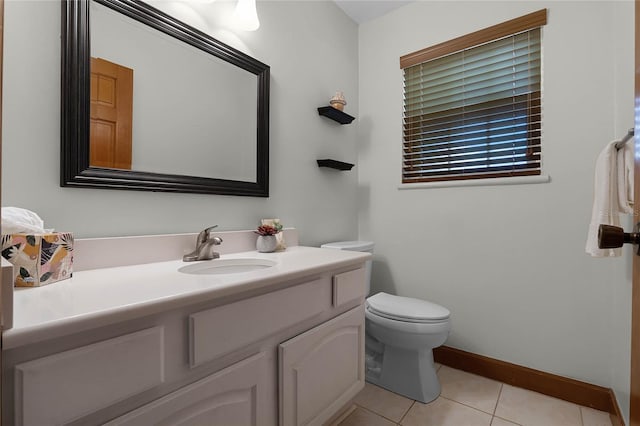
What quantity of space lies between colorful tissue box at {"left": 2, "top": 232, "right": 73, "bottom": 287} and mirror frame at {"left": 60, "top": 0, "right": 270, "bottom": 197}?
0.28 meters

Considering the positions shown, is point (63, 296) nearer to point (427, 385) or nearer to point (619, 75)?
point (427, 385)

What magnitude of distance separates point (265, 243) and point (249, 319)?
620mm

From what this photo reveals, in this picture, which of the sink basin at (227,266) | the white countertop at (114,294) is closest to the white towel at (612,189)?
the white countertop at (114,294)

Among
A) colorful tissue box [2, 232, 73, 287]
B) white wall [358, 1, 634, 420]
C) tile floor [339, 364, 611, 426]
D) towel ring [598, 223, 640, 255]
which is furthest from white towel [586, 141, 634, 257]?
colorful tissue box [2, 232, 73, 287]

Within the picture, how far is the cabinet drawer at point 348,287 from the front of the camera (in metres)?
1.23

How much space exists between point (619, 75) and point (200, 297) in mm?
2059

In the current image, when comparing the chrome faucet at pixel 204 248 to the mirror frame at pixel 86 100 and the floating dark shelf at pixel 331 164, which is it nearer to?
the mirror frame at pixel 86 100

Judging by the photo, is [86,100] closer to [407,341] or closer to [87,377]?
[87,377]

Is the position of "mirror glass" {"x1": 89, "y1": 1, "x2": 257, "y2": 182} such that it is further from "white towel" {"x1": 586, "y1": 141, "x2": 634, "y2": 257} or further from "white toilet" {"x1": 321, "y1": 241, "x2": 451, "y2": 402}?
"white towel" {"x1": 586, "y1": 141, "x2": 634, "y2": 257}

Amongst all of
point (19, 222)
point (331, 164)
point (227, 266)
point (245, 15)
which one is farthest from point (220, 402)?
point (245, 15)

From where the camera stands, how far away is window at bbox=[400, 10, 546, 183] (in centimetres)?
178

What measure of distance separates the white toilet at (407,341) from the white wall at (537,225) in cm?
41

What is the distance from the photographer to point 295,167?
1854 millimetres

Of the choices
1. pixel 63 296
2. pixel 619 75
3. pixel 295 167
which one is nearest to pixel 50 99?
pixel 63 296
